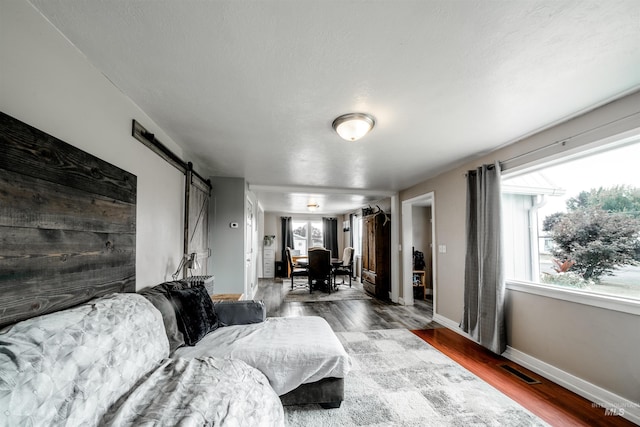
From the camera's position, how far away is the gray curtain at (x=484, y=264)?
2.79 metres

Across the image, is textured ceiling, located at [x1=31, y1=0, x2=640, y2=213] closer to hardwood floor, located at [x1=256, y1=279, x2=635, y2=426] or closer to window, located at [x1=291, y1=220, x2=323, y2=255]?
hardwood floor, located at [x1=256, y1=279, x2=635, y2=426]

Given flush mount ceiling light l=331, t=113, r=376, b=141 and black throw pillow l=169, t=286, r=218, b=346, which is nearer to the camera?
black throw pillow l=169, t=286, r=218, b=346

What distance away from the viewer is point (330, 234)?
962 centimetres

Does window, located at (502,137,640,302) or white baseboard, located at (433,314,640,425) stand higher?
window, located at (502,137,640,302)

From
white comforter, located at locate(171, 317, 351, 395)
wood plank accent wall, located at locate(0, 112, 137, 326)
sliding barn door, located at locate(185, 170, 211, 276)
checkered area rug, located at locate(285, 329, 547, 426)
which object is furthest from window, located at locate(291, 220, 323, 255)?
wood plank accent wall, located at locate(0, 112, 137, 326)

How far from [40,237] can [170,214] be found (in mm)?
1477

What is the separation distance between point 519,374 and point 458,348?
627mm

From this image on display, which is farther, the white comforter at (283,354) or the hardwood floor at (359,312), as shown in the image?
the hardwood floor at (359,312)

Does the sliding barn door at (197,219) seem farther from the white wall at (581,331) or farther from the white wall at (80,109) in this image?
the white wall at (581,331)

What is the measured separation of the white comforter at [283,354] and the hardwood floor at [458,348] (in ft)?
5.00

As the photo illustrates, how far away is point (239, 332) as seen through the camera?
2.18 m

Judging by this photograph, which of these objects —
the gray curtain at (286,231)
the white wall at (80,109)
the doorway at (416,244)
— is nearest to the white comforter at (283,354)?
the white wall at (80,109)

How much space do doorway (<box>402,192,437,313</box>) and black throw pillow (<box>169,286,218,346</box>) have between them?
387cm

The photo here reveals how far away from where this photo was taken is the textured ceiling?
3.81 feet
